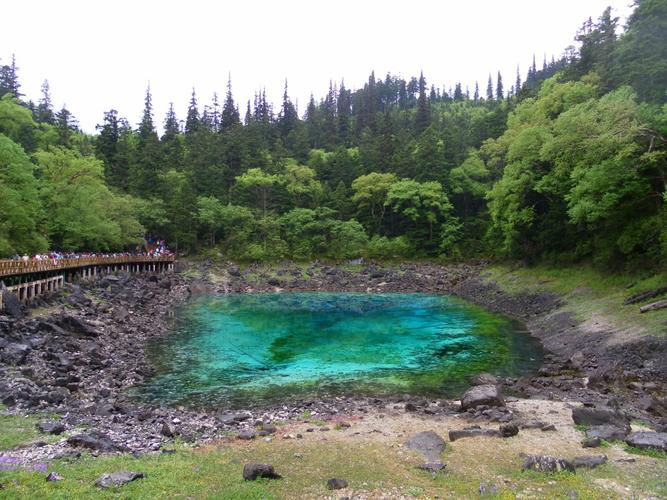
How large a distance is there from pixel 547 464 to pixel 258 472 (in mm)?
6663

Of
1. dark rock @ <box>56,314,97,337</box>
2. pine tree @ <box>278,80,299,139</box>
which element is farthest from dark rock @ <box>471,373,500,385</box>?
pine tree @ <box>278,80,299,139</box>

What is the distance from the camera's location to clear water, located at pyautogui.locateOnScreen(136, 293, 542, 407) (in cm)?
2066

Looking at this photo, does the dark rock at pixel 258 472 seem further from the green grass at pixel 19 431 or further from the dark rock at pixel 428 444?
the green grass at pixel 19 431

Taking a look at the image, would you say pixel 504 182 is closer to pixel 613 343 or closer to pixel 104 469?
pixel 613 343

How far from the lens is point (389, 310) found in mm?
45656

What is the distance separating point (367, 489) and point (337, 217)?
73174 mm

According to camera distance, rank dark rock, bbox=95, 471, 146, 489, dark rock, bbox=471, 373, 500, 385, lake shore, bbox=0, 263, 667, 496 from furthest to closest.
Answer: dark rock, bbox=471, 373, 500, 385 < lake shore, bbox=0, 263, 667, 496 < dark rock, bbox=95, 471, 146, 489

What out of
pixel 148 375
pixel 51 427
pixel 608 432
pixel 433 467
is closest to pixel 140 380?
pixel 148 375

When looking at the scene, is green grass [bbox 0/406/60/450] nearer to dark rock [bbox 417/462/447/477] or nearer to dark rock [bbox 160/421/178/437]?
dark rock [bbox 160/421/178/437]

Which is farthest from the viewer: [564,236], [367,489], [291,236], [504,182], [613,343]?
[291,236]

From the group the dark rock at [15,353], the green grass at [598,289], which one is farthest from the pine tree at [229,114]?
the dark rock at [15,353]

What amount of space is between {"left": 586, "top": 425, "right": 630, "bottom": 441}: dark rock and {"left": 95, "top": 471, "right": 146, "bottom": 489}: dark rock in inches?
475

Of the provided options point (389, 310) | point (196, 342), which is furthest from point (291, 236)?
point (196, 342)

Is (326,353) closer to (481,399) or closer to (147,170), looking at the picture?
(481,399)
